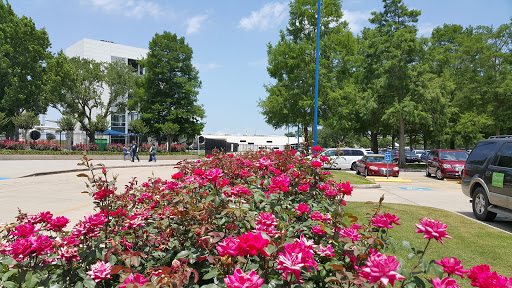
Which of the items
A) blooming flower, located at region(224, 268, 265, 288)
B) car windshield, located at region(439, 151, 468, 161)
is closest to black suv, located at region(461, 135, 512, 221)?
blooming flower, located at region(224, 268, 265, 288)

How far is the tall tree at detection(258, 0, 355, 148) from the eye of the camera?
92.6 ft

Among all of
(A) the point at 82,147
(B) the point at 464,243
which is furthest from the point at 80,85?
(B) the point at 464,243

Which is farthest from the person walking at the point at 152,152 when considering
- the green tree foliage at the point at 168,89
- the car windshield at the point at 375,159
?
the car windshield at the point at 375,159

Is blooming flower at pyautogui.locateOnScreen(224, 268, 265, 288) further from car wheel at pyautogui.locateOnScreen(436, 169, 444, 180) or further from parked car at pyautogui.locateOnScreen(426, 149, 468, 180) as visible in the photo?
car wheel at pyautogui.locateOnScreen(436, 169, 444, 180)

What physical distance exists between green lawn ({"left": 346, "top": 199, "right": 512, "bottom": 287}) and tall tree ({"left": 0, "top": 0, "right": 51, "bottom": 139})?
43.8 metres

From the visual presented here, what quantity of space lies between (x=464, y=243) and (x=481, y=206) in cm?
308

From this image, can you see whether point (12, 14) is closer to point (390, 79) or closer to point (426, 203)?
point (390, 79)

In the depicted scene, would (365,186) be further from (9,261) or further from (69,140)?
(69,140)

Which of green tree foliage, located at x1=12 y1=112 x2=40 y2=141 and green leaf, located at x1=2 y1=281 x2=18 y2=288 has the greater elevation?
green tree foliage, located at x1=12 y1=112 x2=40 y2=141

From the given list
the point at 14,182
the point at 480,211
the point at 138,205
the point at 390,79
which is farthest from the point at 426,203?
the point at 390,79

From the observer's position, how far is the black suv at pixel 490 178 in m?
7.15

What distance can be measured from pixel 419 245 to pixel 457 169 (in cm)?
1640

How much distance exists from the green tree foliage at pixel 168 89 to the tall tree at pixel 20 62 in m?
12.1

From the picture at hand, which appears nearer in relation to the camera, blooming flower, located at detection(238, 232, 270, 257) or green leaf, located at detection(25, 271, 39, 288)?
blooming flower, located at detection(238, 232, 270, 257)
